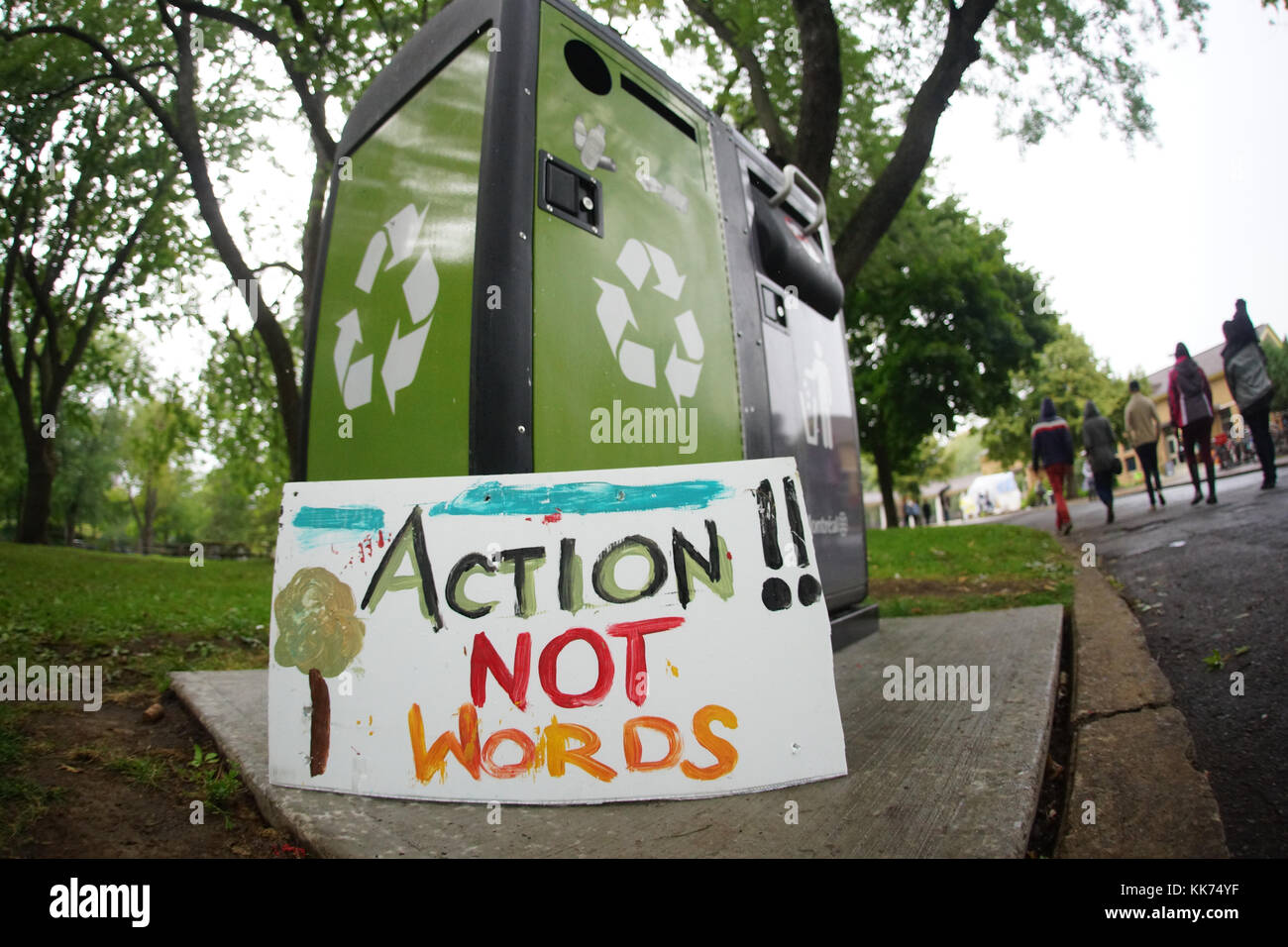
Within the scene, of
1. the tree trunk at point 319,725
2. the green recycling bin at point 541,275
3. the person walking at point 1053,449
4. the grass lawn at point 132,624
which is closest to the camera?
the tree trunk at point 319,725

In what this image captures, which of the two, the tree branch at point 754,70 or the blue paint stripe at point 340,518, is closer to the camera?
the blue paint stripe at point 340,518

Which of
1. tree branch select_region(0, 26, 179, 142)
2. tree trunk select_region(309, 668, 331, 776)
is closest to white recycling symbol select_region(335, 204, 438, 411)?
tree trunk select_region(309, 668, 331, 776)

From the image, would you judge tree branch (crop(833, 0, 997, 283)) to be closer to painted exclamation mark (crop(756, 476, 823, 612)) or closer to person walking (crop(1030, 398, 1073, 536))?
person walking (crop(1030, 398, 1073, 536))

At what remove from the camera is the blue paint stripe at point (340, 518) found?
1763 mm

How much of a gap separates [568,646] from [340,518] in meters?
0.69

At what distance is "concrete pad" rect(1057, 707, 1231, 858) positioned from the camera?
141cm

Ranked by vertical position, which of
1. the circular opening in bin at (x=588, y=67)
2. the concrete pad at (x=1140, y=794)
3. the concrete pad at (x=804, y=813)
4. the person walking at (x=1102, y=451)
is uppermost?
the circular opening in bin at (x=588, y=67)

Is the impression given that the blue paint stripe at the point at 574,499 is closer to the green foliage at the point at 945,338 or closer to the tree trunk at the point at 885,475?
the green foliage at the point at 945,338

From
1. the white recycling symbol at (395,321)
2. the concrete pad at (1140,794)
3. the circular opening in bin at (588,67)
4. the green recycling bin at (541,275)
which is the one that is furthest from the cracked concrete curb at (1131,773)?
the circular opening in bin at (588,67)

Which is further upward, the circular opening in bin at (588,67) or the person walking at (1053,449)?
the circular opening in bin at (588,67)

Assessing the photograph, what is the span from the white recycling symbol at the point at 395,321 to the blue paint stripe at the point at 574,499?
1.80 feet

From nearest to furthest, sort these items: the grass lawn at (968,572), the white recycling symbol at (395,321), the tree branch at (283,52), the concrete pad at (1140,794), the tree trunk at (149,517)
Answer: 1. the concrete pad at (1140,794)
2. the white recycling symbol at (395,321)
3. the grass lawn at (968,572)
4. the tree branch at (283,52)
5. the tree trunk at (149,517)

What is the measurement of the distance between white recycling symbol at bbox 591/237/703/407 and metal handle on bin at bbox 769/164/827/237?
41.1 inches
